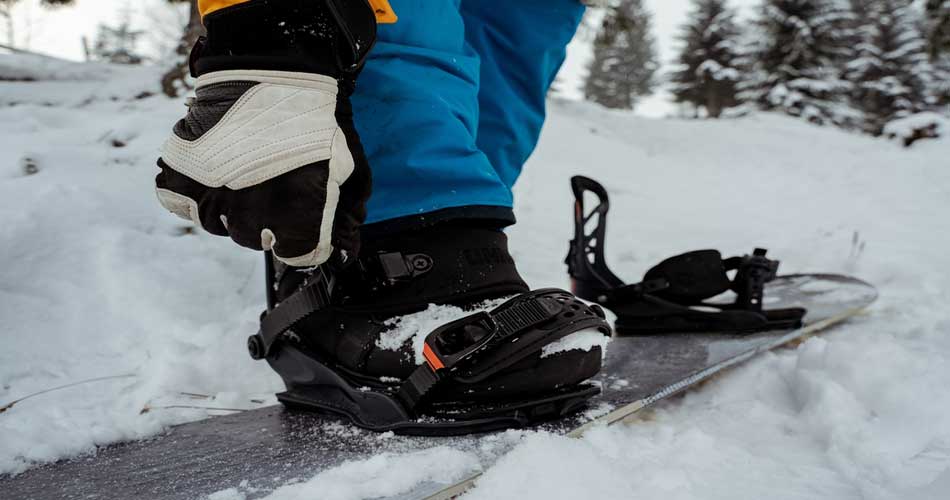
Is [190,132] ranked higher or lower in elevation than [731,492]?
higher

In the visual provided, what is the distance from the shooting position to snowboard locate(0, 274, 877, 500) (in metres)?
0.65

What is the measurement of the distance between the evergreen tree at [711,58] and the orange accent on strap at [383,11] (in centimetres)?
1794

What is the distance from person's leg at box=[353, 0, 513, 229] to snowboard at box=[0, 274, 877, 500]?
0.31m

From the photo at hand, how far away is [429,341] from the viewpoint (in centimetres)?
74

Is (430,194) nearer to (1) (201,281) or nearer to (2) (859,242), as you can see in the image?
(1) (201,281)

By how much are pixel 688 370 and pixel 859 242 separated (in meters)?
2.00

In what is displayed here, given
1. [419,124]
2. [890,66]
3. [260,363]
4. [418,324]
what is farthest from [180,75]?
[890,66]

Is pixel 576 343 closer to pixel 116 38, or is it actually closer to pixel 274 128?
pixel 274 128

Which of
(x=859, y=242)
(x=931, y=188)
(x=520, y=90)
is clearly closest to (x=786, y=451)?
(x=520, y=90)

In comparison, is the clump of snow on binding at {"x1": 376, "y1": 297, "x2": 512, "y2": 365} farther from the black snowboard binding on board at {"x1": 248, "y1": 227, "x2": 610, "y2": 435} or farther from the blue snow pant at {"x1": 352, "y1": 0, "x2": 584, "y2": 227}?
the blue snow pant at {"x1": 352, "y1": 0, "x2": 584, "y2": 227}

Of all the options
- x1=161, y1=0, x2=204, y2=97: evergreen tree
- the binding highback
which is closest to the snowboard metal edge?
the binding highback

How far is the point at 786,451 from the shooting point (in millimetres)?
809

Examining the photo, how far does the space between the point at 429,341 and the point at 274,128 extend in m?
0.31

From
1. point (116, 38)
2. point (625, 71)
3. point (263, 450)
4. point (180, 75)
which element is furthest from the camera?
point (116, 38)
